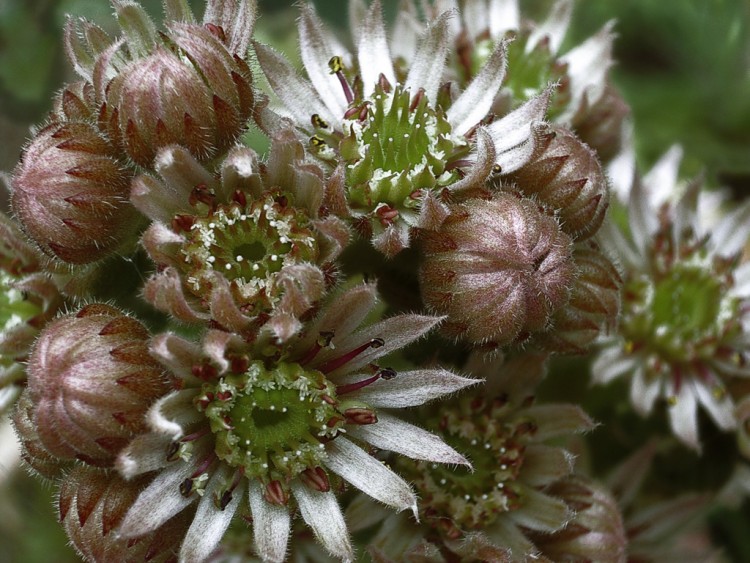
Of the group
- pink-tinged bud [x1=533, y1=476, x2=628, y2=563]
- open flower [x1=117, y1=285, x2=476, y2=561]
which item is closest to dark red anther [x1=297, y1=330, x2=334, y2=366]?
open flower [x1=117, y1=285, x2=476, y2=561]

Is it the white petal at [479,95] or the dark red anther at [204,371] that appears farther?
the white petal at [479,95]

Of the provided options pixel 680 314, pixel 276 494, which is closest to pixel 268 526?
pixel 276 494

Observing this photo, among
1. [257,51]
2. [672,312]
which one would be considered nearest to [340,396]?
[257,51]

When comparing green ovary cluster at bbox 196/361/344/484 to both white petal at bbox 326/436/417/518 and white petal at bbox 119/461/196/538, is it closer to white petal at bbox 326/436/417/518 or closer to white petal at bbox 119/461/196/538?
white petal at bbox 326/436/417/518

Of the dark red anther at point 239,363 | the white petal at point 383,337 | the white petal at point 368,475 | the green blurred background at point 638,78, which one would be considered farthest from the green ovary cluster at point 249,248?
the green blurred background at point 638,78

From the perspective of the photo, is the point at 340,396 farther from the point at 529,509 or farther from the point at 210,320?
the point at 529,509

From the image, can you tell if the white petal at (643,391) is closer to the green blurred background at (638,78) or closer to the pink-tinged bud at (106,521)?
the green blurred background at (638,78)

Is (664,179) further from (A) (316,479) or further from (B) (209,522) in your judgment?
(B) (209,522)
